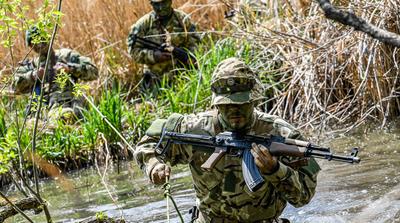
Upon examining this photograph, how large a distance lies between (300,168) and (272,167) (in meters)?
0.42

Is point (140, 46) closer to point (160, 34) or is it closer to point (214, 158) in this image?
point (160, 34)

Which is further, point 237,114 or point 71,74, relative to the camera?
Answer: point 71,74

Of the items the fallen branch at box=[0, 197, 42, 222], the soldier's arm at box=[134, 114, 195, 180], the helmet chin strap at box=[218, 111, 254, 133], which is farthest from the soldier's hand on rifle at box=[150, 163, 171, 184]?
the fallen branch at box=[0, 197, 42, 222]

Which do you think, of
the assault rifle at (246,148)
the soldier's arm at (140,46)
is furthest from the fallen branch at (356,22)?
the soldier's arm at (140,46)

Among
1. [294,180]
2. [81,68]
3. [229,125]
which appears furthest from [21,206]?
[81,68]

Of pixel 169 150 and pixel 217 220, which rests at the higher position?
pixel 169 150

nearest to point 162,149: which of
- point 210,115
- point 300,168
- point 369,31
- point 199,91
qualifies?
point 210,115

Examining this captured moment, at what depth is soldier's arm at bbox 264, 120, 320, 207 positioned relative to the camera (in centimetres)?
422

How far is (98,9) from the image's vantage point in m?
13.7

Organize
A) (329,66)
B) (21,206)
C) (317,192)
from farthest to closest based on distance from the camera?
(329,66), (317,192), (21,206)

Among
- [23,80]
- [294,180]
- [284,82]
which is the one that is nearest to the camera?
[294,180]

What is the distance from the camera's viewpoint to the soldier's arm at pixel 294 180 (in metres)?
4.22

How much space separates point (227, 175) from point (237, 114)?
0.42m

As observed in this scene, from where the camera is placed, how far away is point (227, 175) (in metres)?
4.74
